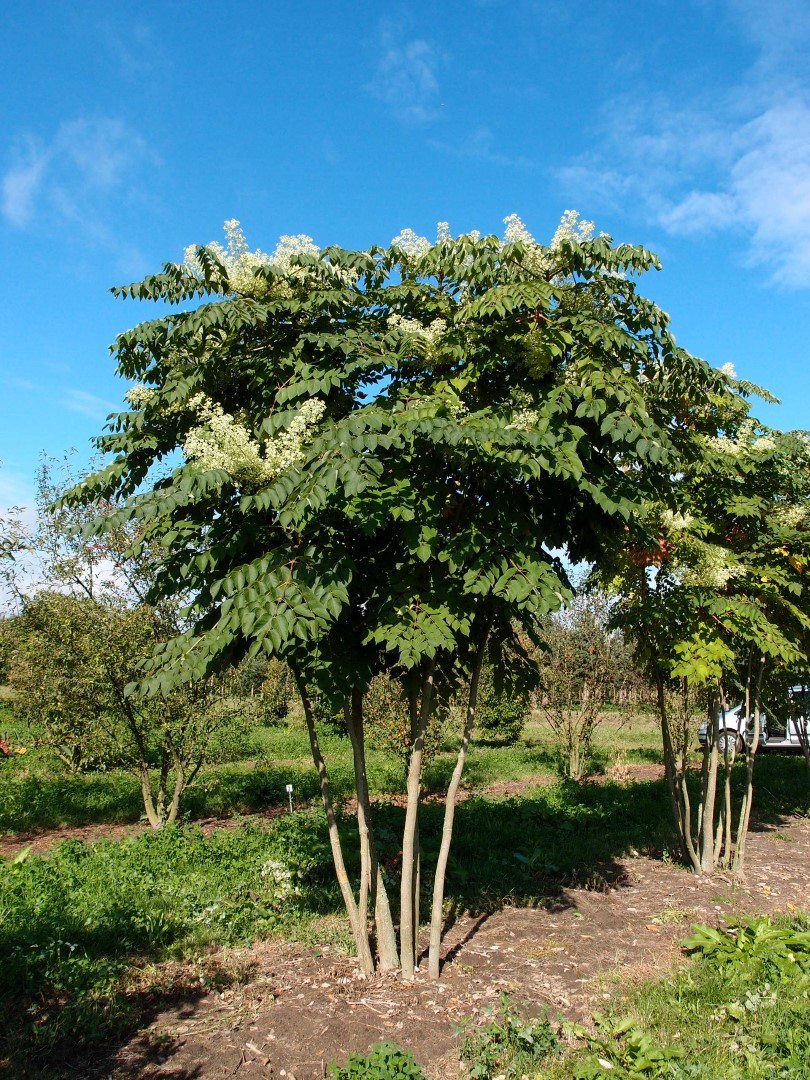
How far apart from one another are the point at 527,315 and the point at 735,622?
361 centimetres

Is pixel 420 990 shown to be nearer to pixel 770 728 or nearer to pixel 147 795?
pixel 147 795

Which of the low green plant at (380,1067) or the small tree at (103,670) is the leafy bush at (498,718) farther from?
the low green plant at (380,1067)

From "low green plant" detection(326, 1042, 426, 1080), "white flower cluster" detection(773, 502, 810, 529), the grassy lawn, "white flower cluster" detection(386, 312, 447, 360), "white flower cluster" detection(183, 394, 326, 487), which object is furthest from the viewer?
the grassy lawn

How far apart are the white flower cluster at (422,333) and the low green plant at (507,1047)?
148 inches

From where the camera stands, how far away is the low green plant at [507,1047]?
369cm

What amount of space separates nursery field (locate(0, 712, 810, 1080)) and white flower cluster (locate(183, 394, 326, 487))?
289 centimetres

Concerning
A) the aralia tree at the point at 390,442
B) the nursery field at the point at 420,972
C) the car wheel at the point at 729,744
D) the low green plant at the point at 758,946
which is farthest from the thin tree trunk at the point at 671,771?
the aralia tree at the point at 390,442

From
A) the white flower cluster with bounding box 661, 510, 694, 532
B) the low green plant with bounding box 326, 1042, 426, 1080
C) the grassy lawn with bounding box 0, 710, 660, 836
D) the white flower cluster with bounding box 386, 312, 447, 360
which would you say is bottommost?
the grassy lawn with bounding box 0, 710, 660, 836

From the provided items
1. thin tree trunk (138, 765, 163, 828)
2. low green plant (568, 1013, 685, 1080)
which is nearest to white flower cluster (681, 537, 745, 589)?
low green plant (568, 1013, 685, 1080)

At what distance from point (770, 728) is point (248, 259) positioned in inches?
766

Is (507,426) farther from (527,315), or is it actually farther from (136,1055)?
(136,1055)

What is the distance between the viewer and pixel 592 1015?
4211mm

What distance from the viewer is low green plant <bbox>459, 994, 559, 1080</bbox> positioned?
12.1 ft

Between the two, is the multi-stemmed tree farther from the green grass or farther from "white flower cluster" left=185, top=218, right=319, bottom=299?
"white flower cluster" left=185, top=218, right=319, bottom=299
